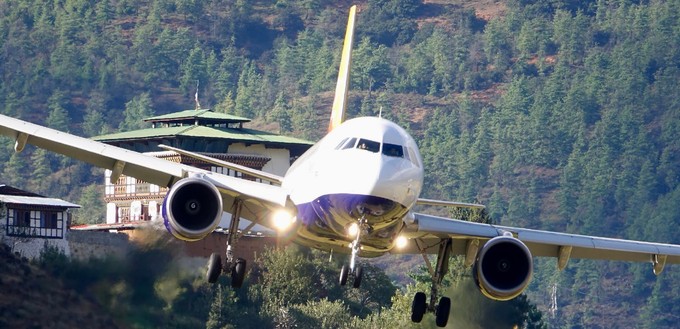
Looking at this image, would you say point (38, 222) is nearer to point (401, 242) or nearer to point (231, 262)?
point (231, 262)

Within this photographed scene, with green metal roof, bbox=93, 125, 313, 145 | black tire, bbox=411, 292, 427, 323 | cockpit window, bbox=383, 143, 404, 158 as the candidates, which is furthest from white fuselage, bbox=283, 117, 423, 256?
green metal roof, bbox=93, 125, 313, 145

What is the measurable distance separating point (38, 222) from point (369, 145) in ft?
229

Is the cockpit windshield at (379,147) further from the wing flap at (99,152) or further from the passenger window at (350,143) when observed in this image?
the wing flap at (99,152)

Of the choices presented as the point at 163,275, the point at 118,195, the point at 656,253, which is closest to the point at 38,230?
the point at 118,195

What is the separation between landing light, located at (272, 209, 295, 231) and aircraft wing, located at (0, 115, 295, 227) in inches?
8.6

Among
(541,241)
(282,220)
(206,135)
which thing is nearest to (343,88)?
(541,241)

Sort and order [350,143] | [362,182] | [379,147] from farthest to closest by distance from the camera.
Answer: [350,143] < [379,147] < [362,182]

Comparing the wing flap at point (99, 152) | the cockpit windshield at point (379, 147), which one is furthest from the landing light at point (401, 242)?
the wing flap at point (99, 152)

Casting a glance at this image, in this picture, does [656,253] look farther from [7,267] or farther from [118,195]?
[118,195]

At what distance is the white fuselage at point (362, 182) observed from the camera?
43.6 metres

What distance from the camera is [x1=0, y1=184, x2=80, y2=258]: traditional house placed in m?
104

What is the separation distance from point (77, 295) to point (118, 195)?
88761 millimetres

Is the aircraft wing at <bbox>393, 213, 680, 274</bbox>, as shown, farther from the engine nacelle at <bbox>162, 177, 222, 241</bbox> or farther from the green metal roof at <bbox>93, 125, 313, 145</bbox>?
the green metal roof at <bbox>93, 125, 313, 145</bbox>

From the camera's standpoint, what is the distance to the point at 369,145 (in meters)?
44.2
